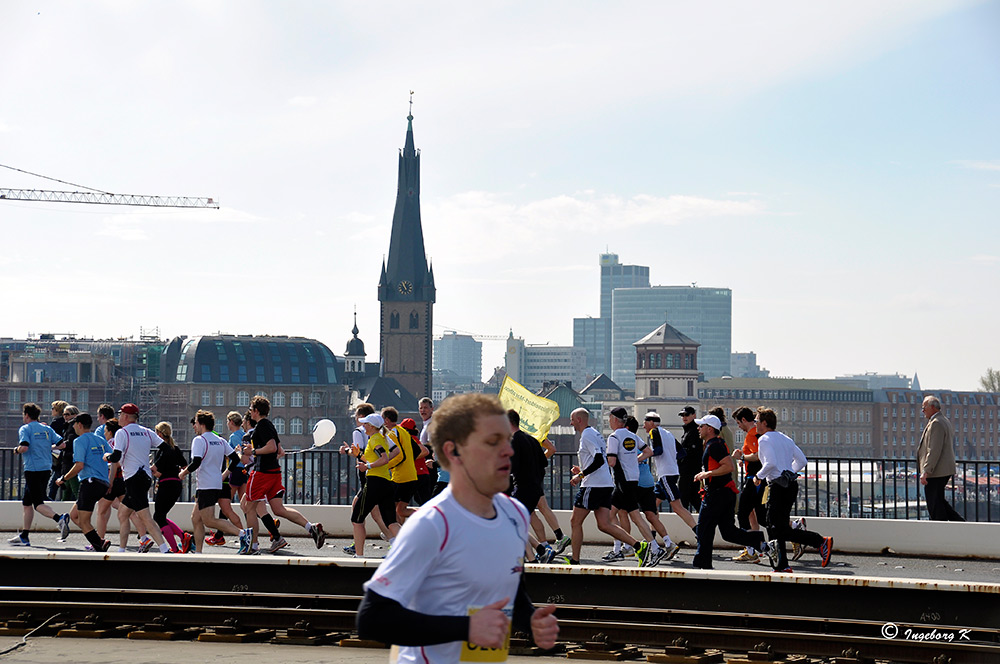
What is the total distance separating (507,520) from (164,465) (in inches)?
398

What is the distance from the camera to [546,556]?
43.4ft

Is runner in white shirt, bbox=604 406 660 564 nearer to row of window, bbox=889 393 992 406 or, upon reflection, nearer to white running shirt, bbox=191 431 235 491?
white running shirt, bbox=191 431 235 491

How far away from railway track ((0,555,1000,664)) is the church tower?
165 meters

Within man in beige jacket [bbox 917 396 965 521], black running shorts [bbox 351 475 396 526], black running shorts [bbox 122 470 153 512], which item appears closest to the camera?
black running shorts [bbox 351 475 396 526]

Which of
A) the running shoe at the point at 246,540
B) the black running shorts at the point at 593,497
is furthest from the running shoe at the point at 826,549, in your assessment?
the running shoe at the point at 246,540

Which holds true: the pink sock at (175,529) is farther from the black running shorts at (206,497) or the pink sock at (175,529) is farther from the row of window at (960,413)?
the row of window at (960,413)

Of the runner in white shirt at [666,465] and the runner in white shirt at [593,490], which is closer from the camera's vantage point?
the runner in white shirt at [593,490]

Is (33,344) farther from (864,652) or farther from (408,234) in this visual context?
(864,652)

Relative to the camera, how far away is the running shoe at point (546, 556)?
13.2m

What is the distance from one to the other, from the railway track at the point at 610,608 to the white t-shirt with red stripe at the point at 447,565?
5.52 metres

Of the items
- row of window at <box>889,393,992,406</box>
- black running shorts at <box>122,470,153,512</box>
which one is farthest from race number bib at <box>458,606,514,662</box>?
row of window at <box>889,393,992,406</box>

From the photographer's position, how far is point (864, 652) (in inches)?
351

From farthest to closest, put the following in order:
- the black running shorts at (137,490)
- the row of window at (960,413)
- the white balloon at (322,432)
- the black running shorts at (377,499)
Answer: the row of window at (960,413) < the white balloon at (322,432) < the black running shorts at (137,490) < the black running shorts at (377,499)

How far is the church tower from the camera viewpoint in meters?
177
